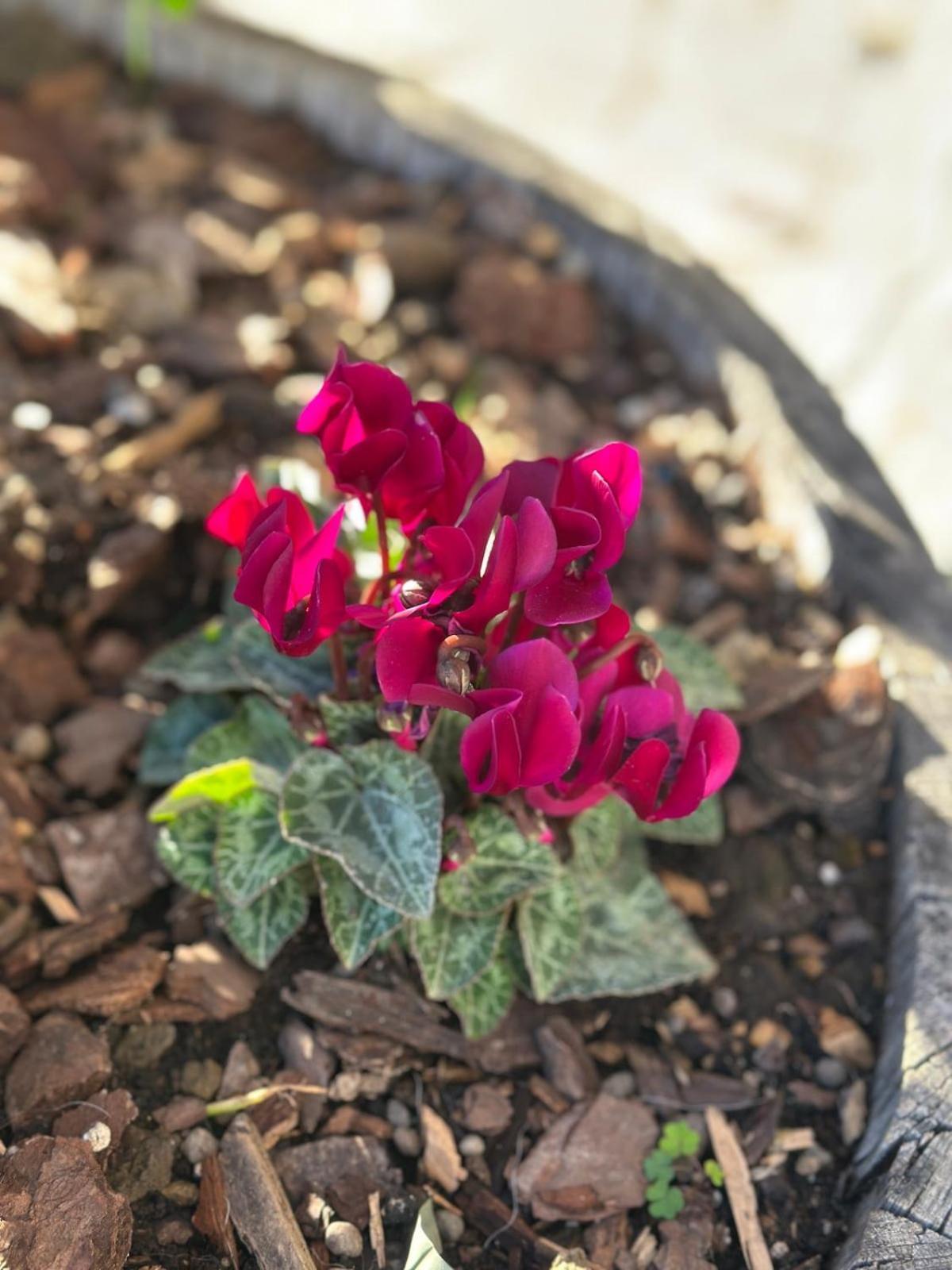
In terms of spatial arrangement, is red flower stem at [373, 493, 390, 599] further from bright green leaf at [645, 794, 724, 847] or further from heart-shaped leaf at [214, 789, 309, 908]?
bright green leaf at [645, 794, 724, 847]

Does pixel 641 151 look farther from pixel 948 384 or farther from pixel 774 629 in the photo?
pixel 774 629

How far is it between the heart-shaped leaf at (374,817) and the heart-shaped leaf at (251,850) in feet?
0.18

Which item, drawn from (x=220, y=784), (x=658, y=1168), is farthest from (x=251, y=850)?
(x=658, y=1168)

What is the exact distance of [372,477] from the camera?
1499 millimetres

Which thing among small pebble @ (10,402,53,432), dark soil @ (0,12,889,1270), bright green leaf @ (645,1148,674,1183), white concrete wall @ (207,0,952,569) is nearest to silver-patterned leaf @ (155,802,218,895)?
dark soil @ (0,12,889,1270)

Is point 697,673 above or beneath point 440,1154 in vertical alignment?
above

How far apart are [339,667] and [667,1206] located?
79 centimetres

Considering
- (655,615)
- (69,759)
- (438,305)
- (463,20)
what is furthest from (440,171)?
(463,20)

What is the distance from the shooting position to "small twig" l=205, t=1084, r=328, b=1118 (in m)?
1.68

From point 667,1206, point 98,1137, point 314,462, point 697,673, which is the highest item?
point 697,673

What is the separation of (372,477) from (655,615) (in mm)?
1052

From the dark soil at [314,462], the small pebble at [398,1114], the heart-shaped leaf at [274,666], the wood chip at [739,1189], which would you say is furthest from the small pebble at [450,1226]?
the heart-shaped leaf at [274,666]

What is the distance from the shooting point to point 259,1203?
5.18 feet

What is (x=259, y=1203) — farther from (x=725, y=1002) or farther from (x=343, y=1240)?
(x=725, y=1002)
